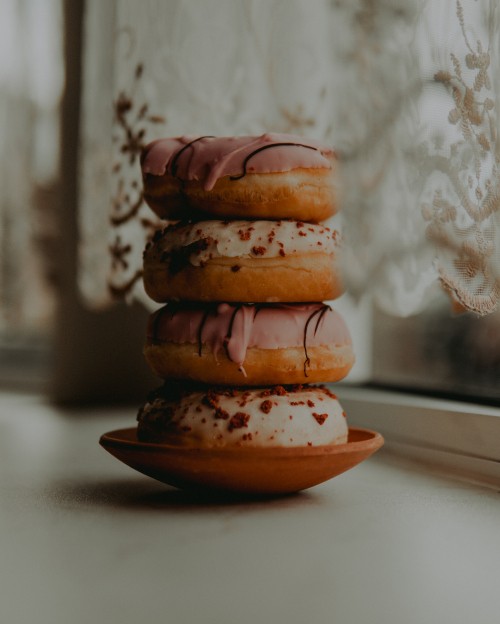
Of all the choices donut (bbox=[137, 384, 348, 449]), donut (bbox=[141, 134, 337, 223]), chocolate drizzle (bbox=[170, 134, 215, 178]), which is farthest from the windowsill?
chocolate drizzle (bbox=[170, 134, 215, 178])

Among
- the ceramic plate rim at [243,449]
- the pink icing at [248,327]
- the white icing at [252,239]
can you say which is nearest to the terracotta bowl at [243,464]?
the ceramic plate rim at [243,449]

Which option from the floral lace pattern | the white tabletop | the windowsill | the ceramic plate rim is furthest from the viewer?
the windowsill

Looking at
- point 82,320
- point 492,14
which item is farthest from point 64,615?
point 82,320

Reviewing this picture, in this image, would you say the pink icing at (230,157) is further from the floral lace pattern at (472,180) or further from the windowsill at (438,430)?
the windowsill at (438,430)

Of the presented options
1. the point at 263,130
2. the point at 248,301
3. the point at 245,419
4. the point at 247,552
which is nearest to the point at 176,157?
the point at 248,301

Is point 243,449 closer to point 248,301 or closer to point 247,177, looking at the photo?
point 248,301

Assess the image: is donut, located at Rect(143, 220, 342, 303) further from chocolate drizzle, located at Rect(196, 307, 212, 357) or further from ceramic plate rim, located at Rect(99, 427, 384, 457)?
ceramic plate rim, located at Rect(99, 427, 384, 457)
